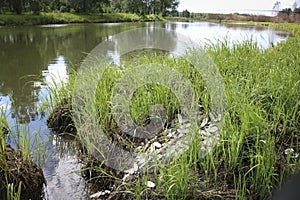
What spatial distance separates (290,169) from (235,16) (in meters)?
28.8

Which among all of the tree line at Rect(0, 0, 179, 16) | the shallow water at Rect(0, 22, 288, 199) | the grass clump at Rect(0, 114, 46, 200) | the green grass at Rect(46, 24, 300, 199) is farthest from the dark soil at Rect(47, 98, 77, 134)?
the tree line at Rect(0, 0, 179, 16)

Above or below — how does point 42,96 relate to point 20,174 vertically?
above

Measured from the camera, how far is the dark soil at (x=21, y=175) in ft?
5.32

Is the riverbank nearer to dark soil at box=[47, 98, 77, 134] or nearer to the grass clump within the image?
dark soil at box=[47, 98, 77, 134]

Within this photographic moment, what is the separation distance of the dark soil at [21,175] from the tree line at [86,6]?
1908cm

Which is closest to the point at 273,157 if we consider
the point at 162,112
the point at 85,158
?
the point at 162,112

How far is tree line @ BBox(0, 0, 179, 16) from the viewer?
61.0 feet

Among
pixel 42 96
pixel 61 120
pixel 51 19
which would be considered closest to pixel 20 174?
pixel 61 120

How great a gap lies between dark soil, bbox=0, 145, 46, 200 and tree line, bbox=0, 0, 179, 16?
1908 centimetres

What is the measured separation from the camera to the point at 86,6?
2469cm

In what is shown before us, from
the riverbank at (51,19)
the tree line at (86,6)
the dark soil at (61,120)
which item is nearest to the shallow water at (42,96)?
the dark soil at (61,120)

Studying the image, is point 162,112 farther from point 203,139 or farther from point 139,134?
point 203,139

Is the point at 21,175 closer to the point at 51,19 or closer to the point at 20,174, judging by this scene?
the point at 20,174

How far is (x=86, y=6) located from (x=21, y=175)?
994 inches
